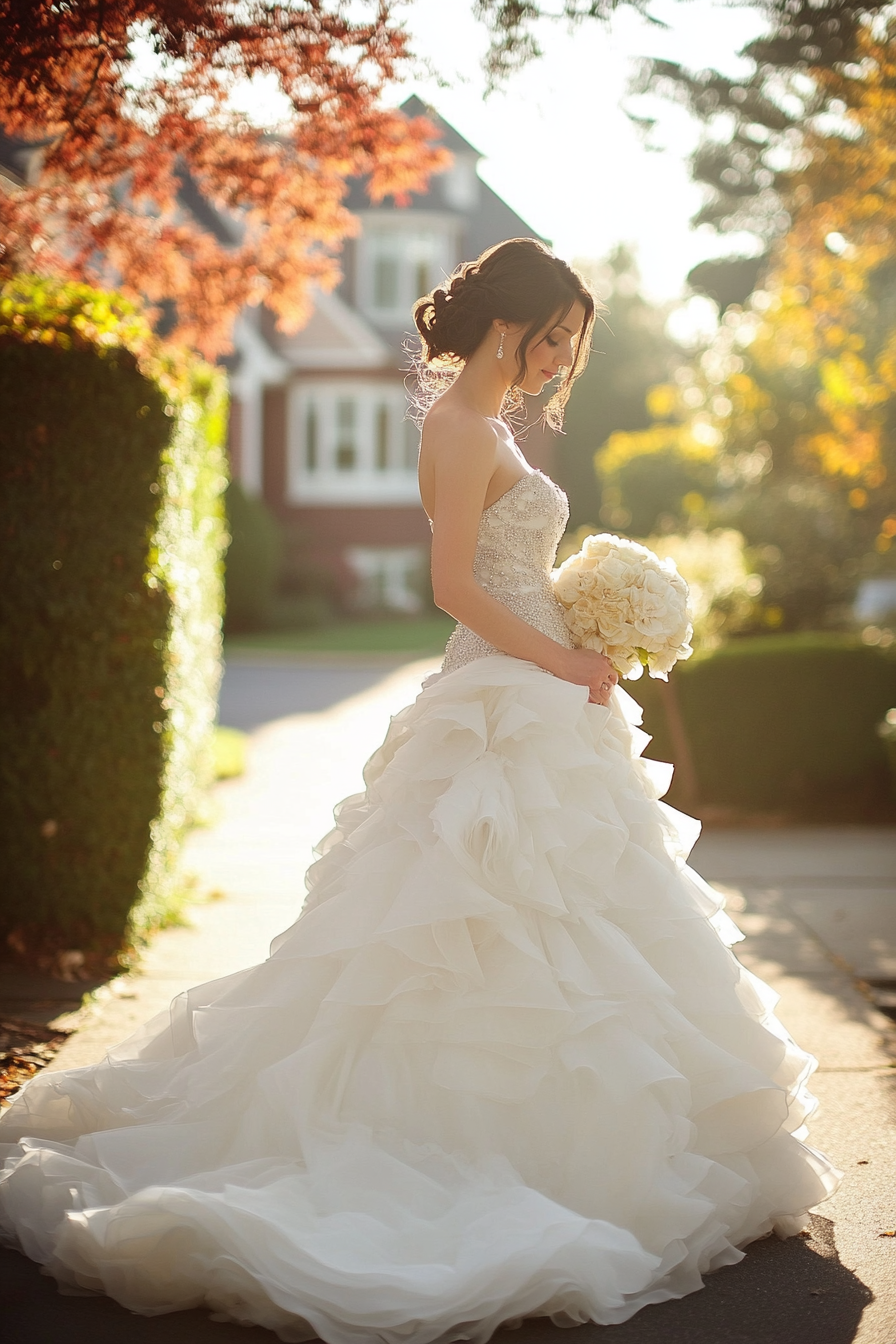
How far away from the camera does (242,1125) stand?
3066 mm

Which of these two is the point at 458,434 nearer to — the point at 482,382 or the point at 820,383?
the point at 482,382

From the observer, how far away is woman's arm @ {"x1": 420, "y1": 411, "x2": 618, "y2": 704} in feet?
10.8

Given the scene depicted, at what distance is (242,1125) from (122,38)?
3.66 meters

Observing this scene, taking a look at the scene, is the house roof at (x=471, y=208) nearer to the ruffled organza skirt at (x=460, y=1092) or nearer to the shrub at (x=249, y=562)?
the shrub at (x=249, y=562)

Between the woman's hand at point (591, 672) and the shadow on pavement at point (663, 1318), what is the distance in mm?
1492

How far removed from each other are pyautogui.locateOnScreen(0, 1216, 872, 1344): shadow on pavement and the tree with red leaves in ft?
12.7

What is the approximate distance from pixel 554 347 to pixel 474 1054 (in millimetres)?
1881

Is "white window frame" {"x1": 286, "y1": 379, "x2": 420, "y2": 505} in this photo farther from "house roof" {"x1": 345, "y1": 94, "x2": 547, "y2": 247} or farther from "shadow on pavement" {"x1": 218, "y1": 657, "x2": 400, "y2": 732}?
"shadow on pavement" {"x1": 218, "y1": 657, "x2": 400, "y2": 732}

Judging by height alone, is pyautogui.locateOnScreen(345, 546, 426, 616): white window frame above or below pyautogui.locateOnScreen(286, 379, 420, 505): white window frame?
below

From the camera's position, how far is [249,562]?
79.5 feet

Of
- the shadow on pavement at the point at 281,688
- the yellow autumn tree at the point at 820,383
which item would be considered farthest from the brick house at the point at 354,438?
the shadow on pavement at the point at 281,688

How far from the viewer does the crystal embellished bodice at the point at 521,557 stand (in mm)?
3453

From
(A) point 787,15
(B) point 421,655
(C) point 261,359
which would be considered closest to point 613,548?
(A) point 787,15

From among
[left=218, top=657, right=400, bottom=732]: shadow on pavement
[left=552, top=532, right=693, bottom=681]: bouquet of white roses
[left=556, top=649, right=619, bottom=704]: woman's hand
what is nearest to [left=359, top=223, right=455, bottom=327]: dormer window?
[left=218, top=657, right=400, bottom=732]: shadow on pavement
